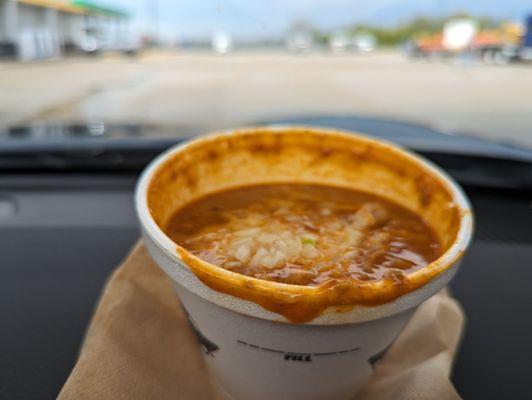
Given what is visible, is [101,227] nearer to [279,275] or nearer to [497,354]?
[279,275]

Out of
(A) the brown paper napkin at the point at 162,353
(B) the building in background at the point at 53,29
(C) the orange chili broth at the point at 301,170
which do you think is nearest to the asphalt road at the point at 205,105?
(B) the building in background at the point at 53,29

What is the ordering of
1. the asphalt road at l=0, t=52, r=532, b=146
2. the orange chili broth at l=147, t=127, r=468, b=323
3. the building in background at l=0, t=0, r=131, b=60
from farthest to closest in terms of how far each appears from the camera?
the building in background at l=0, t=0, r=131, b=60
the asphalt road at l=0, t=52, r=532, b=146
the orange chili broth at l=147, t=127, r=468, b=323

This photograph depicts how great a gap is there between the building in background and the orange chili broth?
2.39 m

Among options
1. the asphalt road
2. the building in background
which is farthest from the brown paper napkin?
the building in background

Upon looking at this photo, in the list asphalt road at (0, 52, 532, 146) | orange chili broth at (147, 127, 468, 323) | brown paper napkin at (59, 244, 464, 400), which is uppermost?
orange chili broth at (147, 127, 468, 323)

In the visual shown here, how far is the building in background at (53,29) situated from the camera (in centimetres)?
346

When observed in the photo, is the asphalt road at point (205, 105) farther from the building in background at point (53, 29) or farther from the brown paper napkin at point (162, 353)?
Answer: the brown paper napkin at point (162, 353)

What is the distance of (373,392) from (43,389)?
2.09ft

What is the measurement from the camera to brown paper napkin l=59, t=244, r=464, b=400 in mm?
854

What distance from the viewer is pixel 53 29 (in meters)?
5.93

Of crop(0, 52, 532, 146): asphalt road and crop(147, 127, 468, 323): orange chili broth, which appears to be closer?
crop(147, 127, 468, 323): orange chili broth

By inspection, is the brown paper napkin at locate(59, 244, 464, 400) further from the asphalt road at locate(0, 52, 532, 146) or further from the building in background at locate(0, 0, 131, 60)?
the building in background at locate(0, 0, 131, 60)

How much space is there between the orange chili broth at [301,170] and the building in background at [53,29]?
239cm

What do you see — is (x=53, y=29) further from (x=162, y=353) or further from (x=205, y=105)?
(x=162, y=353)
